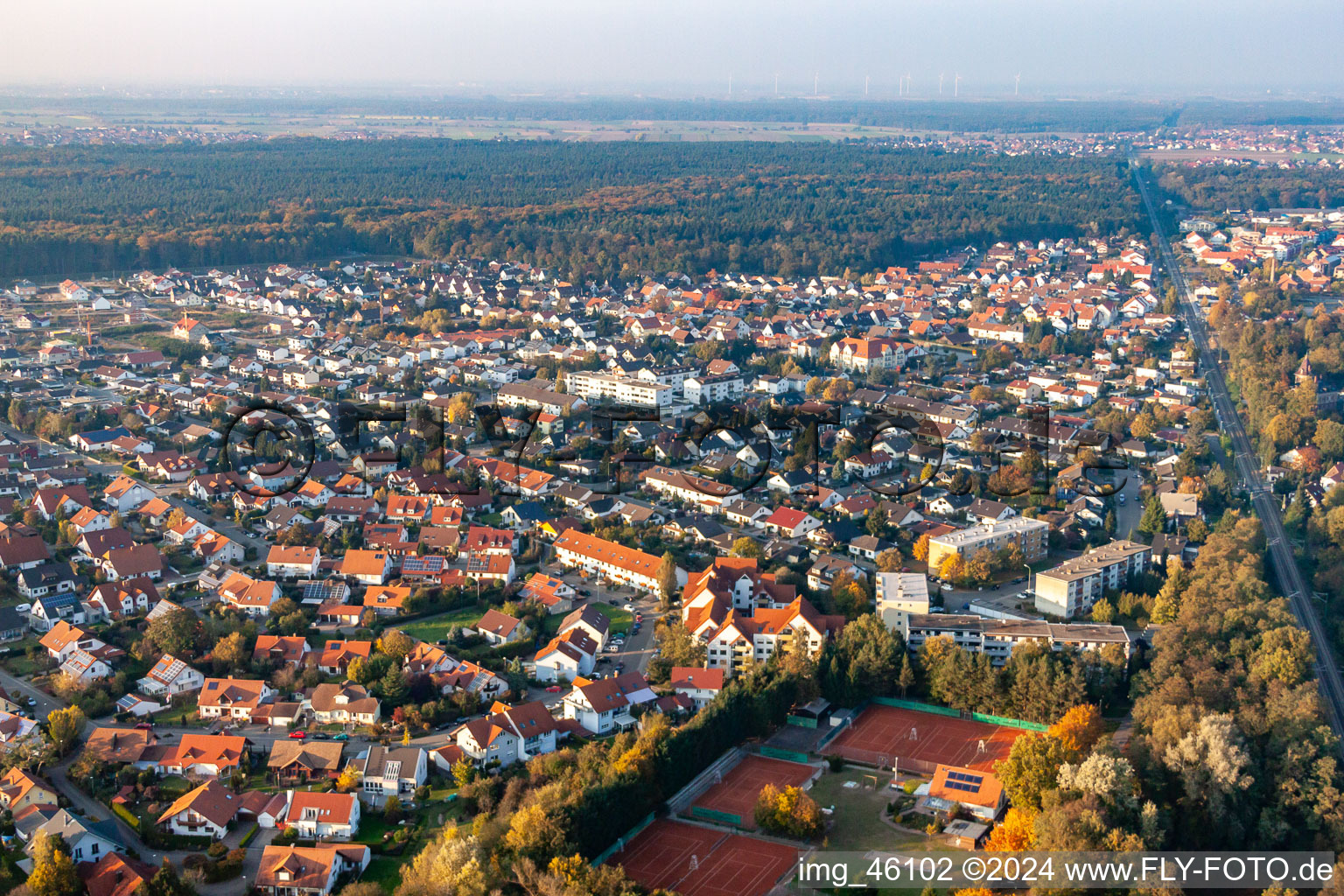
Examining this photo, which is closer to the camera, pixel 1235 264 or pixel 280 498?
pixel 280 498

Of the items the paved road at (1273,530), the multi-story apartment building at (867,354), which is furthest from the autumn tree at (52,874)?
the multi-story apartment building at (867,354)

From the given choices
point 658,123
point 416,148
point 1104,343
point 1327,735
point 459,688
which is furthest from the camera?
point 658,123

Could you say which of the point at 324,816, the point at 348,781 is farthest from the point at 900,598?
the point at 324,816

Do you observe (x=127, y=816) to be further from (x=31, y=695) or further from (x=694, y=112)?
(x=694, y=112)

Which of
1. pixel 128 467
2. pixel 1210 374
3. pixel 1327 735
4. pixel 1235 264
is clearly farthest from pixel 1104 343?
pixel 128 467

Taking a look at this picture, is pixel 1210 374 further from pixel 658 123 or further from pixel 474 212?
pixel 658 123

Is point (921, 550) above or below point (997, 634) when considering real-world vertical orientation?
below

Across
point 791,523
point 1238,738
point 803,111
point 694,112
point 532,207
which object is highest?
point 803,111
